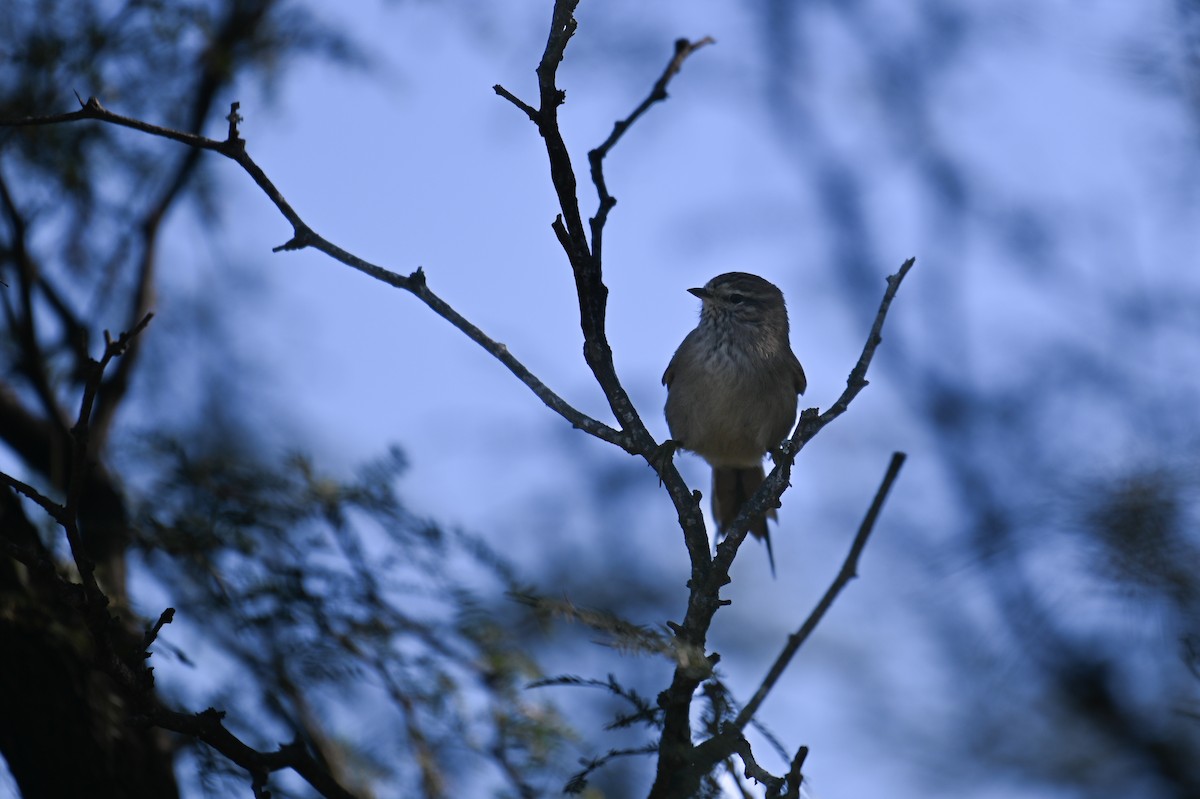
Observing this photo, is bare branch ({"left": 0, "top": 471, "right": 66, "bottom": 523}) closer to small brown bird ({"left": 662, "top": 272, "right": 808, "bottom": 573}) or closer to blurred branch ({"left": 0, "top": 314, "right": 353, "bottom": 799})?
blurred branch ({"left": 0, "top": 314, "right": 353, "bottom": 799})

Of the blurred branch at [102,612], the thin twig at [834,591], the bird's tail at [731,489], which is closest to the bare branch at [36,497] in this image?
the blurred branch at [102,612]

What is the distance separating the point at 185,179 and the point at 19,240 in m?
1.37

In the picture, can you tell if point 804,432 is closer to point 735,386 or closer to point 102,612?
point 102,612

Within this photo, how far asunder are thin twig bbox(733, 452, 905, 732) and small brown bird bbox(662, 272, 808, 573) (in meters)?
1.82

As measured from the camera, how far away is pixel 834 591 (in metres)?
2.86

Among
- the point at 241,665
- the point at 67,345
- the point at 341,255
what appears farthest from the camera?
the point at 67,345

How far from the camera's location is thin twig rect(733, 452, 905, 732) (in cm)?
268

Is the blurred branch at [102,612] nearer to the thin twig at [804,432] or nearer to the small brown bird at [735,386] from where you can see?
the thin twig at [804,432]

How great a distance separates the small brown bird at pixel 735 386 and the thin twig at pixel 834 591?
1824mm

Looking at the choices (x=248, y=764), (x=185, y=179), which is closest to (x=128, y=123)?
(x=248, y=764)

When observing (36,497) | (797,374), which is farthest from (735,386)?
(36,497)

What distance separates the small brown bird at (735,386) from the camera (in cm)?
502

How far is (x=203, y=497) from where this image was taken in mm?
4297

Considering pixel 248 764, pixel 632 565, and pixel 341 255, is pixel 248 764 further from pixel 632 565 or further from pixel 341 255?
pixel 632 565
